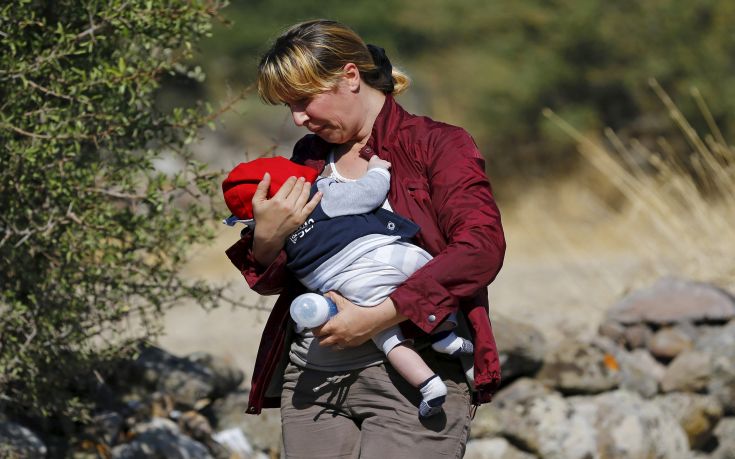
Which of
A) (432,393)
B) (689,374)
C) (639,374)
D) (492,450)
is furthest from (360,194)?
(689,374)

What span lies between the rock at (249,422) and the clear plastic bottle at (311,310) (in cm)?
257

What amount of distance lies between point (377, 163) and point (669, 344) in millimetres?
4260

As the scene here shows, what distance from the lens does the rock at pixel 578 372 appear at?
5.89 metres

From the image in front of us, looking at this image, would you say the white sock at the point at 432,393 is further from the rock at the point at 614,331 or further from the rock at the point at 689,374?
the rock at the point at 614,331

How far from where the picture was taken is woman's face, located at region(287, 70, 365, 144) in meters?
2.92

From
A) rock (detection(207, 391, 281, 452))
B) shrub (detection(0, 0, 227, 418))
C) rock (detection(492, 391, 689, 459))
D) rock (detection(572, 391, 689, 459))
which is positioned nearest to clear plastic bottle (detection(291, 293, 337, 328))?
shrub (detection(0, 0, 227, 418))

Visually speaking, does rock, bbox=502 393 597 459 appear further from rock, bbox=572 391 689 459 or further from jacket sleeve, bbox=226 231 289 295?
jacket sleeve, bbox=226 231 289 295

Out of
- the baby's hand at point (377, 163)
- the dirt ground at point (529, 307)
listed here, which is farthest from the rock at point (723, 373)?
the baby's hand at point (377, 163)

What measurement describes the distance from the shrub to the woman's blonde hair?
59.8 inches

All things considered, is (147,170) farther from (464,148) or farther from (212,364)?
(464,148)

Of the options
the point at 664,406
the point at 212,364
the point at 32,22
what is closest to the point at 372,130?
the point at 32,22

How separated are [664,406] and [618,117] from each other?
10.6 metres

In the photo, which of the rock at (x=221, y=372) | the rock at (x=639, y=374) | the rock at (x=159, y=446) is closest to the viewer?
the rock at (x=159, y=446)

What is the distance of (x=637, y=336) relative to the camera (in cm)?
682
